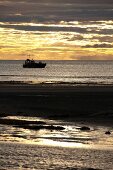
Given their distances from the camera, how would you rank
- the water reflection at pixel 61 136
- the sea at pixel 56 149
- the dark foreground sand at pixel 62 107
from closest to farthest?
the sea at pixel 56 149
the water reflection at pixel 61 136
the dark foreground sand at pixel 62 107

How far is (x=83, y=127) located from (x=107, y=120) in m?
6.85

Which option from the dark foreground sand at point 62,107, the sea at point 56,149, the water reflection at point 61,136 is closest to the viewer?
the sea at point 56,149

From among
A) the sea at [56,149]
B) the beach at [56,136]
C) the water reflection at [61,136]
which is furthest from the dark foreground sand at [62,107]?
the sea at [56,149]

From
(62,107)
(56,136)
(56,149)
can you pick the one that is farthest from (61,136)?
(62,107)

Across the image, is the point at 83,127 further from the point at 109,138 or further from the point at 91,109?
the point at 91,109

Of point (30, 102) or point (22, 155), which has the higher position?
point (30, 102)

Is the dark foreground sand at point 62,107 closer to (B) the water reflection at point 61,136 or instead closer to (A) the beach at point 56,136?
(A) the beach at point 56,136

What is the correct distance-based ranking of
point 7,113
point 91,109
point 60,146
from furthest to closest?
point 91,109
point 7,113
point 60,146

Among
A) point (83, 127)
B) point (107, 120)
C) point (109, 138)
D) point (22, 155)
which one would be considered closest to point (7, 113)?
point (107, 120)

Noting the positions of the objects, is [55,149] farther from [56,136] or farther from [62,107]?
[62,107]

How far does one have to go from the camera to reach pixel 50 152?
31.6m

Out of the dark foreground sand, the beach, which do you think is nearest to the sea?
the beach

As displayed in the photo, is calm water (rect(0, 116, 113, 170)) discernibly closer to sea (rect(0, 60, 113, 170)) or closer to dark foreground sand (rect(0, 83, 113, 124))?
sea (rect(0, 60, 113, 170))

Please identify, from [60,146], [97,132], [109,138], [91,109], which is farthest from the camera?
[91,109]
